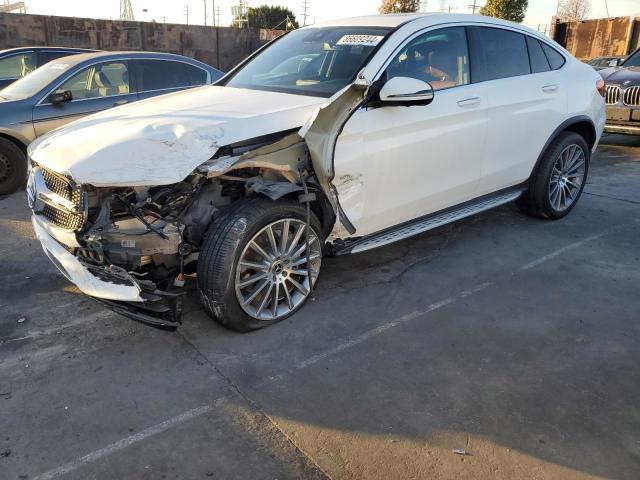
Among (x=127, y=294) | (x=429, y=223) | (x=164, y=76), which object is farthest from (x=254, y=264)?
(x=164, y=76)

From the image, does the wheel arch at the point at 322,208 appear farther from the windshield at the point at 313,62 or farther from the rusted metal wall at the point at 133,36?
the rusted metal wall at the point at 133,36

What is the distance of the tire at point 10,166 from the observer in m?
6.33

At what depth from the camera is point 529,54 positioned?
16.2 ft

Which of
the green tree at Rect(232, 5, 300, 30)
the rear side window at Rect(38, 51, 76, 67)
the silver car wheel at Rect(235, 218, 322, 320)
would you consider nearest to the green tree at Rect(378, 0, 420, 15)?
the green tree at Rect(232, 5, 300, 30)

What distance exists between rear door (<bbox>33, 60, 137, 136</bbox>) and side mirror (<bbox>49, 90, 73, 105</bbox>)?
5 cm

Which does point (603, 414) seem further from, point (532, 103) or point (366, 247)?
point (532, 103)

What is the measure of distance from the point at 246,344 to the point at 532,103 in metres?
3.29

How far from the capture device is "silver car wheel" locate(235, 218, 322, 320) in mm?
3352

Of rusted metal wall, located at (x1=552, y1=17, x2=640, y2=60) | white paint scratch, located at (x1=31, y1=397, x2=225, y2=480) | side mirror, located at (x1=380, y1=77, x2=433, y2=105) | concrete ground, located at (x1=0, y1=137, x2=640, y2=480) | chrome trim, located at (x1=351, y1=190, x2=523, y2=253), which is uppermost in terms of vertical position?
rusted metal wall, located at (x1=552, y1=17, x2=640, y2=60)

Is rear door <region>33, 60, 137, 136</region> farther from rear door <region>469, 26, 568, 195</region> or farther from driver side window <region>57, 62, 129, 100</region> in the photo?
rear door <region>469, 26, 568, 195</region>

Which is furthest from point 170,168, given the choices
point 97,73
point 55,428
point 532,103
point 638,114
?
point 638,114

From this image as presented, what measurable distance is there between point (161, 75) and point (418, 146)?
4614 millimetres

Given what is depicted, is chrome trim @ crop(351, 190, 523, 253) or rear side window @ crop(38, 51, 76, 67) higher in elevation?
rear side window @ crop(38, 51, 76, 67)

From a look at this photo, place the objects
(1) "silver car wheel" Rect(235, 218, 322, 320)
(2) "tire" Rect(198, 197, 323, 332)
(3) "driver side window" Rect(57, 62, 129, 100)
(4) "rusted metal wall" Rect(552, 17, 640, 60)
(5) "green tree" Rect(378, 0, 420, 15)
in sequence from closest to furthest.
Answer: (2) "tire" Rect(198, 197, 323, 332) < (1) "silver car wheel" Rect(235, 218, 322, 320) < (3) "driver side window" Rect(57, 62, 129, 100) < (4) "rusted metal wall" Rect(552, 17, 640, 60) < (5) "green tree" Rect(378, 0, 420, 15)
